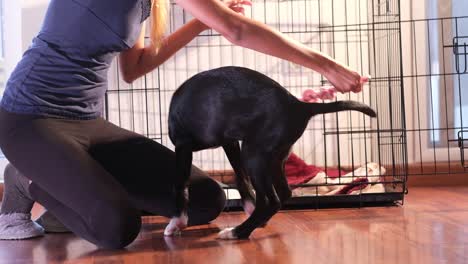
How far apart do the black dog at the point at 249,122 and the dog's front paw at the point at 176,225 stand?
2.2 inches

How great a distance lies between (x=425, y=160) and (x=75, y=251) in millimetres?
1842

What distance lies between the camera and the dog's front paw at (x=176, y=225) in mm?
1787

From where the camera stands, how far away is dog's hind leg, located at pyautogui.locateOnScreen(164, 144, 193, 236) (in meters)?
1.74

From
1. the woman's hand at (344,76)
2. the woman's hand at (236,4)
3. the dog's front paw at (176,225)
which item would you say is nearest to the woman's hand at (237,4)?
the woman's hand at (236,4)

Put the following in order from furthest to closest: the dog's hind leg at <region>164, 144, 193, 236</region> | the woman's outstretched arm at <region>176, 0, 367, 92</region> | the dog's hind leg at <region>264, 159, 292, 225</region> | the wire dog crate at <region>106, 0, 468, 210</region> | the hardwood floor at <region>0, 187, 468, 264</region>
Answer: the wire dog crate at <region>106, 0, 468, 210</region> < the dog's hind leg at <region>164, 144, 193, 236</region> < the dog's hind leg at <region>264, 159, 292, 225</region> < the woman's outstretched arm at <region>176, 0, 367, 92</region> < the hardwood floor at <region>0, 187, 468, 264</region>

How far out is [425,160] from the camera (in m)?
2.99

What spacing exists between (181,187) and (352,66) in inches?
54.2

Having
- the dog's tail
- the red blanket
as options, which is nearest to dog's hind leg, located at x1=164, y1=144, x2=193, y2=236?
the dog's tail

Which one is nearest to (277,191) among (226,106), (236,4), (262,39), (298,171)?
(226,106)

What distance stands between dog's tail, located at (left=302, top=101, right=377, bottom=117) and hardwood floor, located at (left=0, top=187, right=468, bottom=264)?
0.30 meters

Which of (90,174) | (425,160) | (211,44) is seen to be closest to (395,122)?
(425,160)

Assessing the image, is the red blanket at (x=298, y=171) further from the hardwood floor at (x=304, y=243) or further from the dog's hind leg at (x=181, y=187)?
the dog's hind leg at (x=181, y=187)

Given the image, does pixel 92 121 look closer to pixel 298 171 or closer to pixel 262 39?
pixel 262 39

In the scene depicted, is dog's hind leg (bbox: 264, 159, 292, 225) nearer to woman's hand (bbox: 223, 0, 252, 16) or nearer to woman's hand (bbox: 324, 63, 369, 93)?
woman's hand (bbox: 324, 63, 369, 93)
